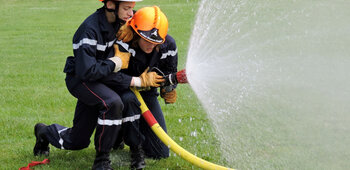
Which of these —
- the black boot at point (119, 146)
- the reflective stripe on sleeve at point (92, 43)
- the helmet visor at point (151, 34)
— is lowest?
the black boot at point (119, 146)

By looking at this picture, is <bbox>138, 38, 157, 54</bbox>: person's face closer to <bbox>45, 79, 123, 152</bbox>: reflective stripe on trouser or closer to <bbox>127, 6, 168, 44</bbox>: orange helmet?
<bbox>127, 6, 168, 44</bbox>: orange helmet

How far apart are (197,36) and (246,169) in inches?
55.0

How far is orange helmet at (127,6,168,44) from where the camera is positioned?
415 cm

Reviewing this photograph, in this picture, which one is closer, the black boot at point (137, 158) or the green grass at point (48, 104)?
the black boot at point (137, 158)

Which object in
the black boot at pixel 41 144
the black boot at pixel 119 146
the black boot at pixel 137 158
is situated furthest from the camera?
the black boot at pixel 119 146

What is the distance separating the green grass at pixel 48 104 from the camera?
4883mm

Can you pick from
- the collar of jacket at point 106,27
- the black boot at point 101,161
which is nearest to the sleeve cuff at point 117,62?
the collar of jacket at point 106,27

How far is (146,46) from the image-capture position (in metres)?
4.38

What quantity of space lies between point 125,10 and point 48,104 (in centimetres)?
298

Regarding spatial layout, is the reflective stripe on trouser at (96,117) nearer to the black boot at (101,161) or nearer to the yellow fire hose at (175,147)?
the black boot at (101,161)

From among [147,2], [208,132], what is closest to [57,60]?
[208,132]

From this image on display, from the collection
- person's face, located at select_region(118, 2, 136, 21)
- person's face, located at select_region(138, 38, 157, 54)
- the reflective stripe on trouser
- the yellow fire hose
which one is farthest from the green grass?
person's face, located at select_region(118, 2, 136, 21)

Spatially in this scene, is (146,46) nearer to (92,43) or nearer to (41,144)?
(92,43)

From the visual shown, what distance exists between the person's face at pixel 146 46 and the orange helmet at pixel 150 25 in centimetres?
17
